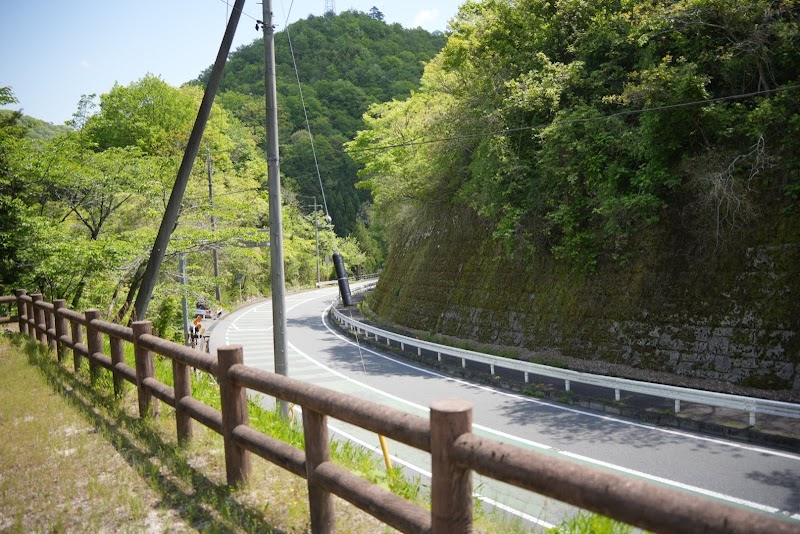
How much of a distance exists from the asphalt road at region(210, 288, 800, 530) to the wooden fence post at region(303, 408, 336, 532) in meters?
1.89

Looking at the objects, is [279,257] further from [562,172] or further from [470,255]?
[470,255]

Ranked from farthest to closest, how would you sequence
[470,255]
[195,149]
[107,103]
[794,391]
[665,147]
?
1. [107,103]
2. [470,255]
3. [665,147]
4. [794,391]
5. [195,149]

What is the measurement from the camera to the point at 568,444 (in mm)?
10242

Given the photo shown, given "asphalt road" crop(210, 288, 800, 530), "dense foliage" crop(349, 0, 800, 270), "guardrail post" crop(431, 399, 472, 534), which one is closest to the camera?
"guardrail post" crop(431, 399, 472, 534)

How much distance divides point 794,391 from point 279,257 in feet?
34.9

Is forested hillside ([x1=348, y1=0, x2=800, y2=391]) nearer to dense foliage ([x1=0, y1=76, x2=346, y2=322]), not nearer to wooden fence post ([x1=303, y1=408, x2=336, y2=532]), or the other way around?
dense foliage ([x1=0, y1=76, x2=346, y2=322])

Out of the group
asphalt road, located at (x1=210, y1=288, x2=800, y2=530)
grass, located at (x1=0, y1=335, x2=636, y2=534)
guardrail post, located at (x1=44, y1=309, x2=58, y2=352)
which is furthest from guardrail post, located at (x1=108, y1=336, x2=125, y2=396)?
asphalt road, located at (x1=210, y1=288, x2=800, y2=530)

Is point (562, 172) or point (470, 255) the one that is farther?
point (470, 255)

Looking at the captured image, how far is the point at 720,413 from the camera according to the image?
10969mm

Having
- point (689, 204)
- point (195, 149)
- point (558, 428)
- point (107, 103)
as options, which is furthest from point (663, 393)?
point (107, 103)

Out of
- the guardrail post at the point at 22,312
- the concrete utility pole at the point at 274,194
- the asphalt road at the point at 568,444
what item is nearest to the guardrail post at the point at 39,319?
the guardrail post at the point at 22,312

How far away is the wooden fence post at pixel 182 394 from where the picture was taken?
16.0ft

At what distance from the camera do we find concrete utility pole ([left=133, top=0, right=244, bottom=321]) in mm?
8969

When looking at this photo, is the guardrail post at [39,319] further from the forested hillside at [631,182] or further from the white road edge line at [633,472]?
the forested hillside at [631,182]
